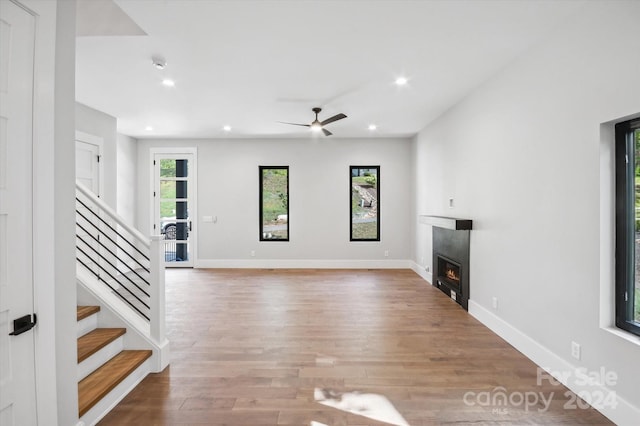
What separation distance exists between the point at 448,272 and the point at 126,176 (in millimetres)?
6762

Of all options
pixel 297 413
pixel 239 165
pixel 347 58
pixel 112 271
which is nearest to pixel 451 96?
pixel 347 58

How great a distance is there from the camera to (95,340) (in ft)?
8.10

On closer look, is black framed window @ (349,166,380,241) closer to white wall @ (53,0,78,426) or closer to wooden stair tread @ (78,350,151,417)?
wooden stair tread @ (78,350,151,417)

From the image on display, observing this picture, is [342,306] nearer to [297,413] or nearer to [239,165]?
[297,413]

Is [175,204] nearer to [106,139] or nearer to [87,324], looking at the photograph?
[106,139]

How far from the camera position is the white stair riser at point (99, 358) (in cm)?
226

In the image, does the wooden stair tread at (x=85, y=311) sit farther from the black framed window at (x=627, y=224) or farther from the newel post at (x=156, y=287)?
the black framed window at (x=627, y=224)

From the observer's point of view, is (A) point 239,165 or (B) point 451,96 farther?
(A) point 239,165

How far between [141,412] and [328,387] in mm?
1336

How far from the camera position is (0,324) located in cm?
136

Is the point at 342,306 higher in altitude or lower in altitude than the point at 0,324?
lower

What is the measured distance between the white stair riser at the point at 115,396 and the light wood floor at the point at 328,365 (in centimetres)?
6

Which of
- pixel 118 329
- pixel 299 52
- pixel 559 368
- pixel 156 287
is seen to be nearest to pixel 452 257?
pixel 559 368

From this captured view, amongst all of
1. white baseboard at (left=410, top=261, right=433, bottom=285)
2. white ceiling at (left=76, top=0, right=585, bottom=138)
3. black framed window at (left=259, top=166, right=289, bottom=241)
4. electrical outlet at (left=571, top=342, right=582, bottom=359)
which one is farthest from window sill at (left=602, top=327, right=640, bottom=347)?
black framed window at (left=259, top=166, right=289, bottom=241)
